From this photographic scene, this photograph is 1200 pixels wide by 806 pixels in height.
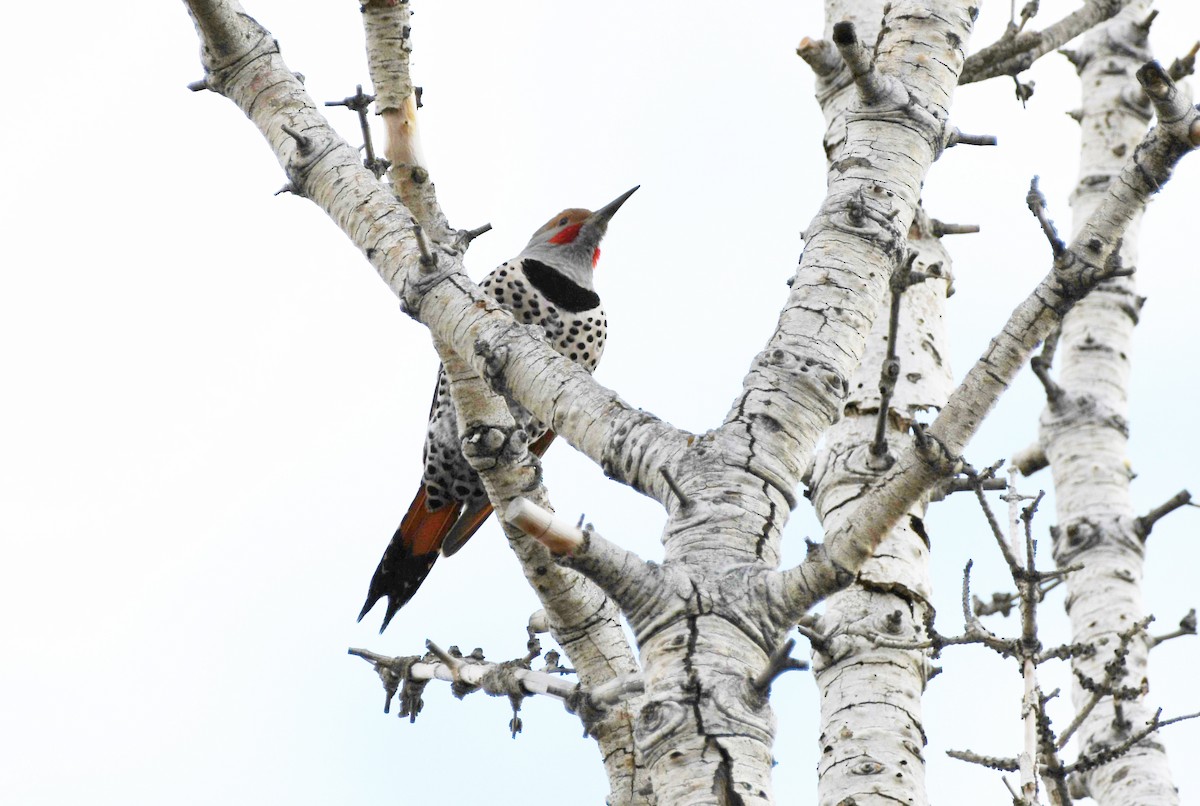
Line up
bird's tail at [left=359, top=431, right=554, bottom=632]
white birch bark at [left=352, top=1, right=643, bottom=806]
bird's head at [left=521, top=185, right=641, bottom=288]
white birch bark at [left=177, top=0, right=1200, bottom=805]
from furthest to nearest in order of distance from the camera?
1. bird's head at [left=521, top=185, right=641, bottom=288]
2. bird's tail at [left=359, top=431, right=554, bottom=632]
3. white birch bark at [left=352, top=1, right=643, bottom=806]
4. white birch bark at [left=177, top=0, right=1200, bottom=805]

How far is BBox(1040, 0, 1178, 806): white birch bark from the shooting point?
13.6ft

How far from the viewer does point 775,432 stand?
218 cm

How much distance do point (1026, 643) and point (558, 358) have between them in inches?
38.0

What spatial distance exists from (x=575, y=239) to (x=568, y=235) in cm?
4

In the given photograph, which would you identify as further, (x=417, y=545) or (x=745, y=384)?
(x=417, y=545)

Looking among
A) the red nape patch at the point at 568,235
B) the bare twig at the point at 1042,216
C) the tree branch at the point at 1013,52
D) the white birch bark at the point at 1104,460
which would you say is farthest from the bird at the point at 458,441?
the bare twig at the point at 1042,216

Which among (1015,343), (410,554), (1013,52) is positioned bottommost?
(1015,343)

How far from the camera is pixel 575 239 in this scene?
18.6ft

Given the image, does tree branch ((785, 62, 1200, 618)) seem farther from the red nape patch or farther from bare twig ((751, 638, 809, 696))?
the red nape patch

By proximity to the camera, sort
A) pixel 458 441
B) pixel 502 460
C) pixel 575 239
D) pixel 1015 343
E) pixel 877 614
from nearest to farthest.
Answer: pixel 1015 343 < pixel 502 460 < pixel 877 614 < pixel 458 441 < pixel 575 239

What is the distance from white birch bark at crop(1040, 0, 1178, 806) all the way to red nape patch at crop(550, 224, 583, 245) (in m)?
1.98

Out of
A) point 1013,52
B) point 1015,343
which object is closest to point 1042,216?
point 1015,343

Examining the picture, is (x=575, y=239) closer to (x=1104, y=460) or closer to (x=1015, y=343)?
(x=1104, y=460)

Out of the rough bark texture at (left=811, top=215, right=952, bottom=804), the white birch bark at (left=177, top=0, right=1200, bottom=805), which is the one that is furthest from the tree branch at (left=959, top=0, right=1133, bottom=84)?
the white birch bark at (left=177, top=0, right=1200, bottom=805)
